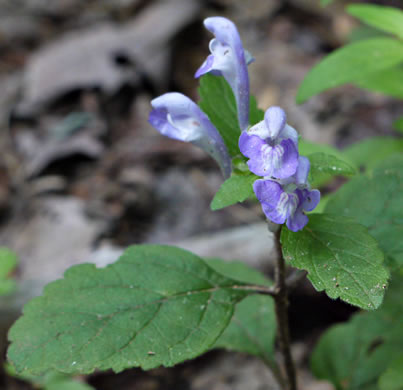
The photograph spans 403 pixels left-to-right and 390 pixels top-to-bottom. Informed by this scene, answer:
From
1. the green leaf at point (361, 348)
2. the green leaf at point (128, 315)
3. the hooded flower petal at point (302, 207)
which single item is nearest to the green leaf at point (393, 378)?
the green leaf at point (361, 348)


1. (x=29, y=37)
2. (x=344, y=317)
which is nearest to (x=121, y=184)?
(x=344, y=317)

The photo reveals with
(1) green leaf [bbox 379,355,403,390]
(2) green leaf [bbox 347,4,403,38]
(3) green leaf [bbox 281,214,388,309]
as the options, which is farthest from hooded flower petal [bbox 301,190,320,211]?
(2) green leaf [bbox 347,4,403,38]

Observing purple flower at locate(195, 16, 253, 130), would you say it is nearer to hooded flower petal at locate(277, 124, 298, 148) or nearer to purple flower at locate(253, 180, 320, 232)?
hooded flower petal at locate(277, 124, 298, 148)

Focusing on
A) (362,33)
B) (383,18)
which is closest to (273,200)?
(383,18)

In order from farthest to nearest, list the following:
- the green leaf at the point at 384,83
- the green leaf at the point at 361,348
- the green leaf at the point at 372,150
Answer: the green leaf at the point at 372,150, the green leaf at the point at 384,83, the green leaf at the point at 361,348

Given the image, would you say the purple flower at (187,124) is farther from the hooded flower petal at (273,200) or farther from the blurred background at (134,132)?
the blurred background at (134,132)

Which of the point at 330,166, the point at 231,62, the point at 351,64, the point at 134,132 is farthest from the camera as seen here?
the point at 134,132

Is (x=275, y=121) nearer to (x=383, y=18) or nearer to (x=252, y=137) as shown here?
(x=252, y=137)
